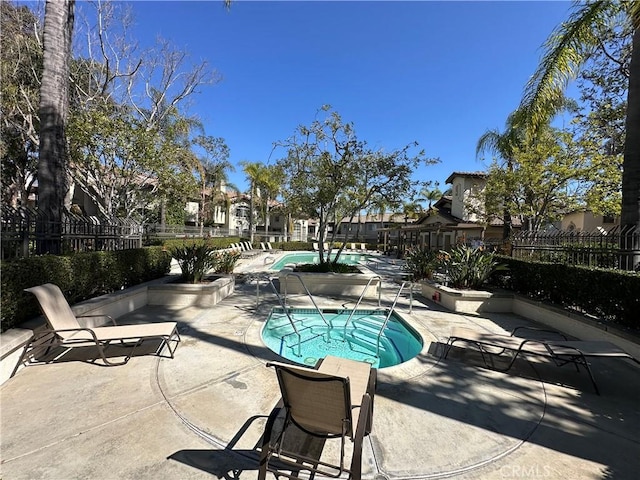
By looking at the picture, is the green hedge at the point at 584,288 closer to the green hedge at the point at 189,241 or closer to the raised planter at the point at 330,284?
the raised planter at the point at 330,284

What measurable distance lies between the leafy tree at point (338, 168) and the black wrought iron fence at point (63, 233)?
5.45 metres

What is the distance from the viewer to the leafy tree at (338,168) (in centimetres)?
1002

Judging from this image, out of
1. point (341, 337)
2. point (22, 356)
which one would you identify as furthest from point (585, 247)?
point (22, 356)

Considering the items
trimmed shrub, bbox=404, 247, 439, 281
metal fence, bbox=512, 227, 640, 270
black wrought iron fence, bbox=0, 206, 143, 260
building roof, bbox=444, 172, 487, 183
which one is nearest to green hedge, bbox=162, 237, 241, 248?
black wrought iron fence, bbox=0, 206, 143, 260

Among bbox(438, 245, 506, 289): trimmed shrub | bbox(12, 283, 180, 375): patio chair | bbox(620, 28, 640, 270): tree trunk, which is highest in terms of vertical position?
bbox(620, 28, 640, 270): tree trunk

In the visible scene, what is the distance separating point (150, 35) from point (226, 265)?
13.7 meters

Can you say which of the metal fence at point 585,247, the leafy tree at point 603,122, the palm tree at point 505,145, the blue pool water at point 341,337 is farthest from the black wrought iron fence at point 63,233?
the leafy tree at point 603,122

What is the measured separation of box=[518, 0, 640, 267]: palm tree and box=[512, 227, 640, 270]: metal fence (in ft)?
0.28

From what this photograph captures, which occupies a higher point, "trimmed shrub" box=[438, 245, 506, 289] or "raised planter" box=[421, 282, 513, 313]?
"trimmed shrub" box=[438, 245, 506, 289]

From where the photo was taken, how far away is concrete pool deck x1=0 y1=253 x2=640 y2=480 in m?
2.29

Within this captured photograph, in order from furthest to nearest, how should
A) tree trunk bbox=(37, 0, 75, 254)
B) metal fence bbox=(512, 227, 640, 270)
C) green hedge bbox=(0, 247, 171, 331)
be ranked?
1. tree trunk bbox=(37, 0, 75, 254)
2. metal fence bbox=(512, 227, 640, 270)
3. green hedge bbox=(0, 247, 171, 331)

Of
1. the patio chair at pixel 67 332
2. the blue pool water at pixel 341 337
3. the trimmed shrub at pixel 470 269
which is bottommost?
the blue pool water at pixel 341 337

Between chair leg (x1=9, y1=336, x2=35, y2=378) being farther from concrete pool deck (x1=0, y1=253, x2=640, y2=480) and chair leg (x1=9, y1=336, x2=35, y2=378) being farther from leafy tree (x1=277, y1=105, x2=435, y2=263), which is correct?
leafy tree (x1=277, y1=105, x2=435, y2=263)

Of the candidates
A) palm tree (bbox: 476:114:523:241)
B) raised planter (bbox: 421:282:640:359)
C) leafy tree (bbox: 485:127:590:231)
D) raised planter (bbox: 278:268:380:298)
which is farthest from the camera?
palm tree (bbox: 476:114:523:241)
